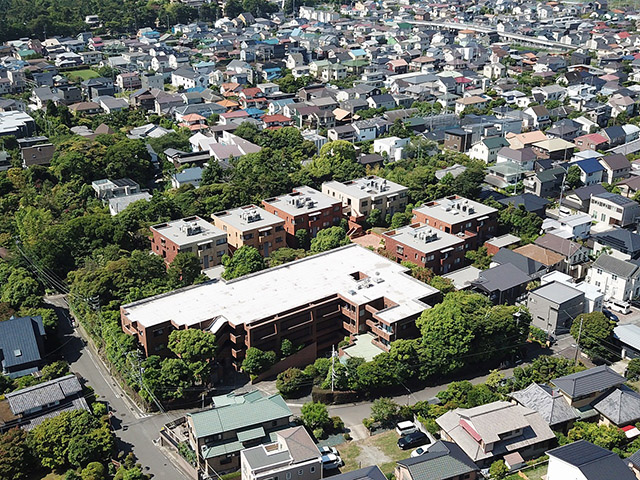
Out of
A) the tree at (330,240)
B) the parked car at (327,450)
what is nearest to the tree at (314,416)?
the parked car at (327,450)

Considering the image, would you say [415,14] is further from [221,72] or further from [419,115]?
[419,115]

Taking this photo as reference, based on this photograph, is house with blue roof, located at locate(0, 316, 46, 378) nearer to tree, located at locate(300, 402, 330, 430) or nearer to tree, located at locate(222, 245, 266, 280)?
tree, located at locate(222, 245, 266, 280)

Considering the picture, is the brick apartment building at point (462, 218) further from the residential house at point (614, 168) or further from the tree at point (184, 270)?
the residential house at point (614, 168)

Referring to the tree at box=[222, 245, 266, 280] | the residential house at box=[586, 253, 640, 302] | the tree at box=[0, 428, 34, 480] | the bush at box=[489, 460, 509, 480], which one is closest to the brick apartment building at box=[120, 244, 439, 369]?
the tree at box=[222, 245, 266, 280]

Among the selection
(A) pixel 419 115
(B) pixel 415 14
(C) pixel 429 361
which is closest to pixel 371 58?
(A) pixel 419 115

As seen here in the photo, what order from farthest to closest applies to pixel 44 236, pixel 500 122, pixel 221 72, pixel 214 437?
1. pixel 221 72
2. pixel 500 122
3. pixel 44 236
4. pixel 214 437

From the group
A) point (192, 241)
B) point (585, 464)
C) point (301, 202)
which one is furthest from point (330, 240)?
point (585, 464)
